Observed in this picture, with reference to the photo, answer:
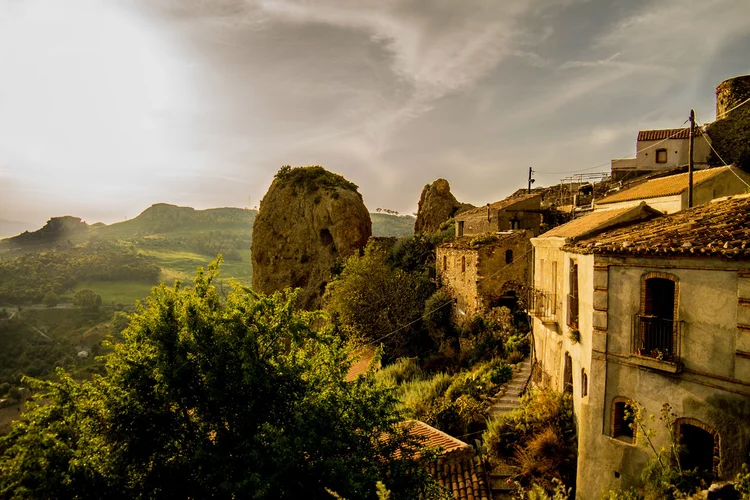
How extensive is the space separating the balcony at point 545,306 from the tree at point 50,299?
99034 mm

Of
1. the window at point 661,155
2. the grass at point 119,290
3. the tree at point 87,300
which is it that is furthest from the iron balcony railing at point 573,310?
the grass at point 119,290

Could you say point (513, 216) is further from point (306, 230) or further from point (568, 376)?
point (306, 230)

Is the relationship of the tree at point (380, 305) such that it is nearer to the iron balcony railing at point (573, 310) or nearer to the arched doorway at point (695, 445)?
the iron balcony railing at point (573, 310)

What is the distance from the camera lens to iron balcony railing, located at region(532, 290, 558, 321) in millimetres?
15102

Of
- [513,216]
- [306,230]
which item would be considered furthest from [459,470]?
[306,230]

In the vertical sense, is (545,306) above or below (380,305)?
above

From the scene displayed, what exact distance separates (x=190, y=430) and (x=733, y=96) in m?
48.3

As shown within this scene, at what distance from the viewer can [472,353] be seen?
22438 mm

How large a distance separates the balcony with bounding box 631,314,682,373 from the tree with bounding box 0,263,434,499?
551 cm

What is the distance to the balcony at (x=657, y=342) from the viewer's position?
9.01 meters

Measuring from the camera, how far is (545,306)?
15.8 metres

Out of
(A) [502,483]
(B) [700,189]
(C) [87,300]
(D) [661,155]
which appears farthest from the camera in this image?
(C) [87,300]

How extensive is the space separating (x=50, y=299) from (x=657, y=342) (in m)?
107

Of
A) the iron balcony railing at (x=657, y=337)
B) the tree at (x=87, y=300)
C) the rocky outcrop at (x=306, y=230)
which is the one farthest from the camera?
the tree at (x=87, y=300)
